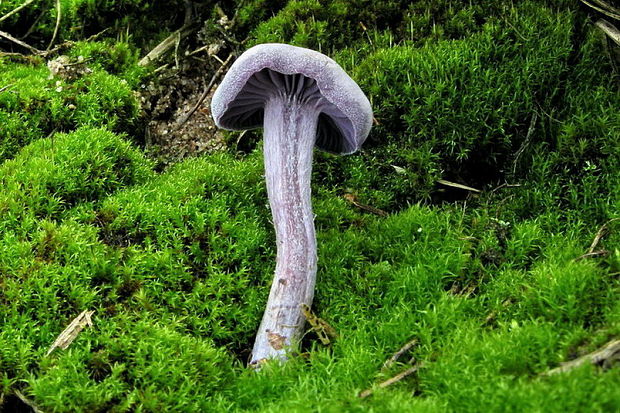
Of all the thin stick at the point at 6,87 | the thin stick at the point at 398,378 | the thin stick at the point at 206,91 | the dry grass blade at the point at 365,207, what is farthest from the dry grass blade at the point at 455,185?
the thin stick at the point at 6,87

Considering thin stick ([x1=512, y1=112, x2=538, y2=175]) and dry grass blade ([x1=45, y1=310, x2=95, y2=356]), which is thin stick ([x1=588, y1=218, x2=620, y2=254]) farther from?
dry grass blade ([x1=45, y1=310, x2=95, y2=356])

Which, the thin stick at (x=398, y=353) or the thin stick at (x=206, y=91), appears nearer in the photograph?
the thin stick at (x=398, y=353)

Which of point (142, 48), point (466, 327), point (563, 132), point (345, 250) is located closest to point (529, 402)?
point (466, 327)

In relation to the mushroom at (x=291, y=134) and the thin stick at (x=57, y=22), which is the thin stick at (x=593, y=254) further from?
the thin stick at (x=57, y=22)

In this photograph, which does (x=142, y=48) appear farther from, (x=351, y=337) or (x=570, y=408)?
(x=570, y=408)

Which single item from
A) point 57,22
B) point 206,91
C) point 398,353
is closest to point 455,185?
point 398,353

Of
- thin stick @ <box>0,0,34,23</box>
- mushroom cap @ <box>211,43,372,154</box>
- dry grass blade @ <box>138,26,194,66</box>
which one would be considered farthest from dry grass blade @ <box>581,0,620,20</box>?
thin stick @ <box>0,0,34,23</box>

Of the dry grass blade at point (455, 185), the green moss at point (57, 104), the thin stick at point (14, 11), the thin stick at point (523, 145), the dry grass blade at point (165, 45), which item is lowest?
the dry grass blade at point (455, 185)
